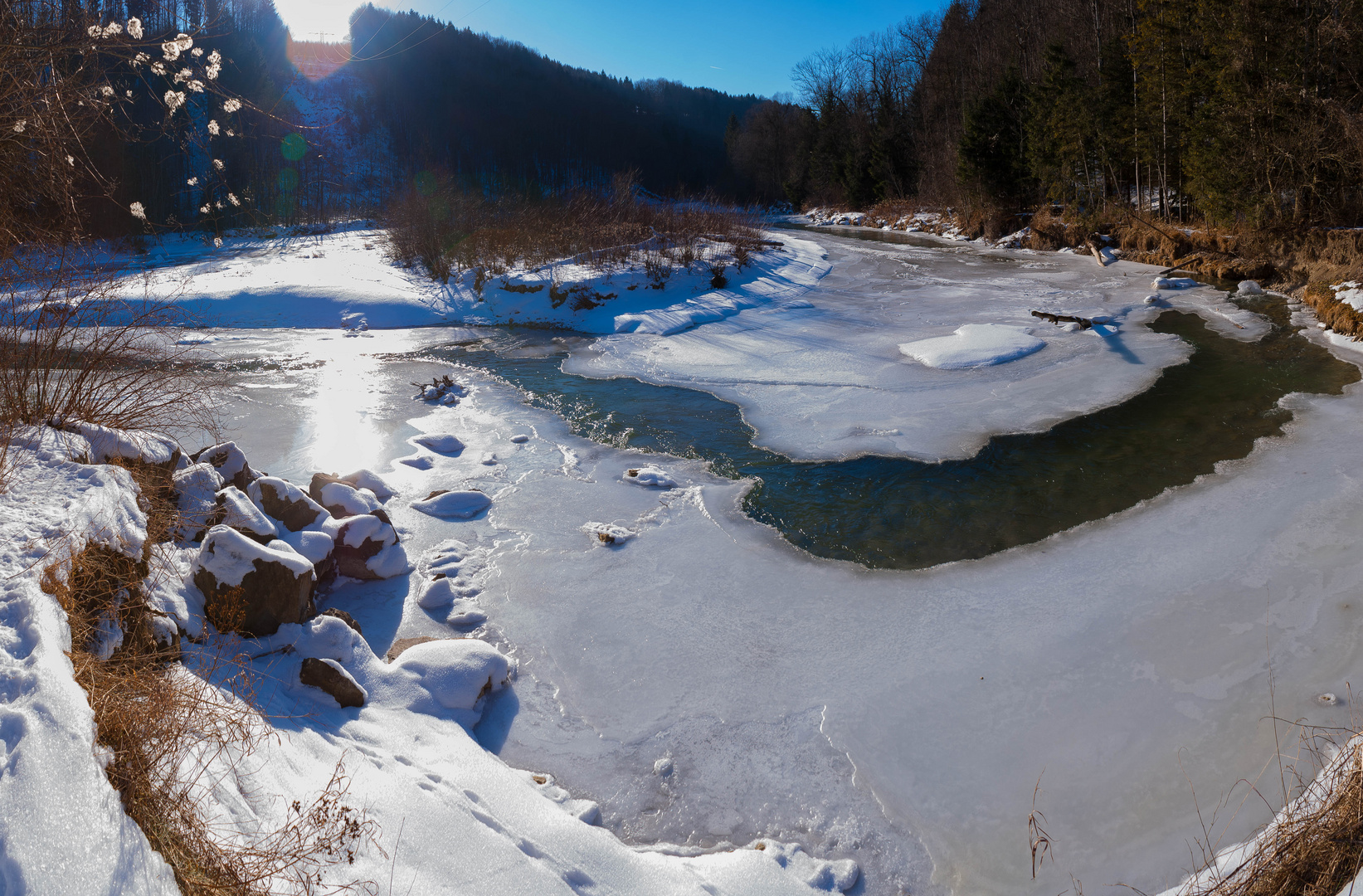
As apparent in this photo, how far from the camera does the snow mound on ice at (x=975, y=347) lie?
10.8m

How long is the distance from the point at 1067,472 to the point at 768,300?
9961 millimetres

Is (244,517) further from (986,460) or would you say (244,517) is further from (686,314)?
(686,314)

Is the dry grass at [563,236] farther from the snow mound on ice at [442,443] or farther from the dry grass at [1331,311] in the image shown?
the dry grass at [1331,311]

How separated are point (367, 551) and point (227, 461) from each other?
5.05ft

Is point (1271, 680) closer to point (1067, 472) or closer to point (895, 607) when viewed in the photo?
point (895, 607)

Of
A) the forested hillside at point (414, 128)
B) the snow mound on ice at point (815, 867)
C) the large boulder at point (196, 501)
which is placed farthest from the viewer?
the forested hillside at point (414, 128)

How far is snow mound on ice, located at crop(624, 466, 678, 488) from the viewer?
706cm

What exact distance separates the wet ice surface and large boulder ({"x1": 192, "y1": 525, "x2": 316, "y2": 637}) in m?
5.03

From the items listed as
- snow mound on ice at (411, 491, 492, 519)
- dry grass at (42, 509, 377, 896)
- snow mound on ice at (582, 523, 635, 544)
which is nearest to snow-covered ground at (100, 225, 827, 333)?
snow mound on ice at (411, 491, 492, 519)

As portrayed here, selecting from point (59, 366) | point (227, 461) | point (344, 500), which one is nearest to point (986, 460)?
point (344, 500)

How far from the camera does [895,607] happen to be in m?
4.95

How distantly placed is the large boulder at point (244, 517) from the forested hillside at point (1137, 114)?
1961 cm

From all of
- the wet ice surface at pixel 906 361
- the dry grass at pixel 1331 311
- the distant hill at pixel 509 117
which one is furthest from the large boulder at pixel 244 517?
the distant hill at pixel 509 117

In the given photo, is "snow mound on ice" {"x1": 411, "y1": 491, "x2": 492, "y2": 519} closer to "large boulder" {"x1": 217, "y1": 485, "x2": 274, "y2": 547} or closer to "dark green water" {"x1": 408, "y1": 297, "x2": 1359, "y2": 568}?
"large boulder" {"x1": 217, "y1": 485, "x2": 274, "y2": 547}
